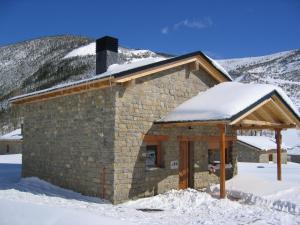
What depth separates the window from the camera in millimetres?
12727

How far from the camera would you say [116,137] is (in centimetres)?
1129

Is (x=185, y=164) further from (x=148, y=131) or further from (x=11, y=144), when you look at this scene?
(x=11, y=144)

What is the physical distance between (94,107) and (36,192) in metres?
3.48

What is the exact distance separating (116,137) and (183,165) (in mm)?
3203

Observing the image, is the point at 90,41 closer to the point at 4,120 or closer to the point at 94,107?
the point at 4,120

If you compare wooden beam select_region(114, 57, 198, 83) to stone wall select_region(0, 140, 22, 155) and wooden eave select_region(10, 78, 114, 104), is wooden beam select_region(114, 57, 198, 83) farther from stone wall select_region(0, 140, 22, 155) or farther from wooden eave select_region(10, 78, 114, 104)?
stone wall select_region(0, 140, 22, 155)

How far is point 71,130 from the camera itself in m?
13.0

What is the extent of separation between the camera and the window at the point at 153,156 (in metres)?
12.7

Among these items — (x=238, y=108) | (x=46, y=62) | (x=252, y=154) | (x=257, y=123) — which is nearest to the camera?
(x=238, y=108)

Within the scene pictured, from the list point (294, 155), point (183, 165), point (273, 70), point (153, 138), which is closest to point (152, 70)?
point (153, 138)

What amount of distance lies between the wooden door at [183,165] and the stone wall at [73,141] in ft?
9.74

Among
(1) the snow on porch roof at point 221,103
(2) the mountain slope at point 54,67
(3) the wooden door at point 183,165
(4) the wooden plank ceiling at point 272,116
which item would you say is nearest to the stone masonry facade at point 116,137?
(3) the wooden door at point 183,165

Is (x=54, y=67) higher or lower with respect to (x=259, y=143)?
higher

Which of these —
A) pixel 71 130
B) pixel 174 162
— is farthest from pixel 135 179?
pixel 71 130
